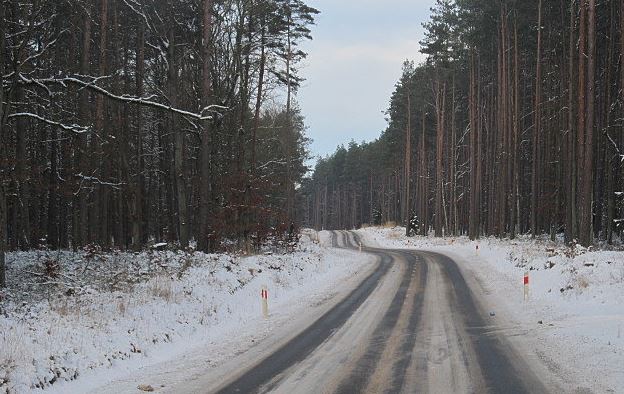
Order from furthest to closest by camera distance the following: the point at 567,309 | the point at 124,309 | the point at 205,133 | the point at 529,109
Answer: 1. the point at 529,109
2. the point at 205,133
3. the point at 567,309
4. the point at 124,309

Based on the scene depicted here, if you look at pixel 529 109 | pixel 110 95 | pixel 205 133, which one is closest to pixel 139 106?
pixel 205 133

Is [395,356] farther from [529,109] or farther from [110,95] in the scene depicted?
[529,109]

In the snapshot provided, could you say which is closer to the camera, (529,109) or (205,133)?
(205,133)

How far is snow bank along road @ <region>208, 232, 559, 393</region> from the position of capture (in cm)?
707

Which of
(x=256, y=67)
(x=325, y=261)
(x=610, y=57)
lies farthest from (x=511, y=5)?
(x=325, y=261)

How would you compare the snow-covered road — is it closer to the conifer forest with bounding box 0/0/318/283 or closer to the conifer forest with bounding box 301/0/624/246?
the conifer forest with bounding box 0/0/318/283

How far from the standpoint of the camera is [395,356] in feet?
28.2

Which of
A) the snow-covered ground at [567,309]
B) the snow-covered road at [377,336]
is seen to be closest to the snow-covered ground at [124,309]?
the snow-covered road at [377,336]

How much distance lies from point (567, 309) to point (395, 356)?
6293mm

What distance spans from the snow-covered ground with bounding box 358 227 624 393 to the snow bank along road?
57cm

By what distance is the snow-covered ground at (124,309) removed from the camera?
767cm

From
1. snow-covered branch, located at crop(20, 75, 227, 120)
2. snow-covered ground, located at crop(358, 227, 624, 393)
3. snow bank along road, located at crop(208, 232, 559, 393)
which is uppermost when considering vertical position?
snow-covered branch, located at crop(20, 75, 227, 120)

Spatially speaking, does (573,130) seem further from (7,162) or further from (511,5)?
(7,162)

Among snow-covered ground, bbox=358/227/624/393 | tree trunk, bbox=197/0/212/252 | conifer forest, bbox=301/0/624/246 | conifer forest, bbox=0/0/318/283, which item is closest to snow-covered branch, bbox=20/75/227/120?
conifer forest, bbox=0/0/318/283
